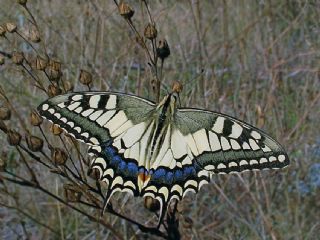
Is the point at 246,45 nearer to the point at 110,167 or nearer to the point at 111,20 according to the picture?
the point at 111,20

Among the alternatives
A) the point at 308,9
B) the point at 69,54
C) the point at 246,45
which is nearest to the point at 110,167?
the point at 69,54

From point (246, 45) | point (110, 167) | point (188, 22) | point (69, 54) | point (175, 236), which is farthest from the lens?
point (188, 22)

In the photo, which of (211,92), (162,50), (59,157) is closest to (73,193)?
(59,157)

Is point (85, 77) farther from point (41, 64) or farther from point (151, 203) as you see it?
point (151, 203)

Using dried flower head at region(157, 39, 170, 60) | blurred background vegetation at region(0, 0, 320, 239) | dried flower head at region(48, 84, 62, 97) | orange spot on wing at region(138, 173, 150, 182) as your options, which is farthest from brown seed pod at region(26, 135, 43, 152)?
blurred background vegetation at region(0, 0, 320, 239)

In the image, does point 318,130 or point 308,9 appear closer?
point 318,130

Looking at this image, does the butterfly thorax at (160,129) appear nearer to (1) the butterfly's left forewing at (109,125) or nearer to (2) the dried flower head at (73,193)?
(1) the butterfly's left forewing at (109,125)
